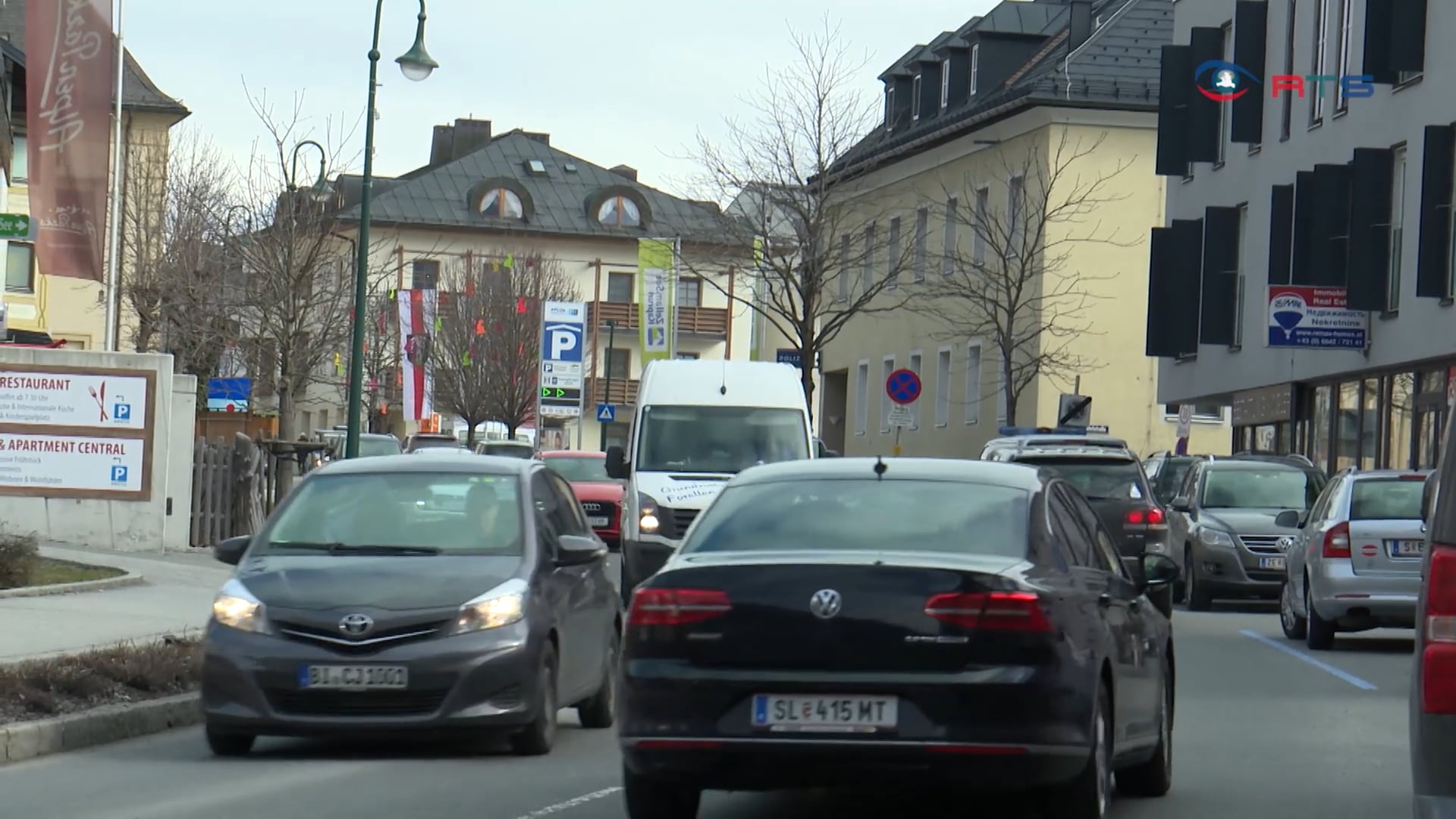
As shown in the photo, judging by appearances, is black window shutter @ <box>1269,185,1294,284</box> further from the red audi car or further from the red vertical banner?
the red vertical banner

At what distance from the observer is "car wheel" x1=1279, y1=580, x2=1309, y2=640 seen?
69.9ft

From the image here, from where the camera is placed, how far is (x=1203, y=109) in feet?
155

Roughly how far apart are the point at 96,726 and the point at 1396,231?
29981 mm

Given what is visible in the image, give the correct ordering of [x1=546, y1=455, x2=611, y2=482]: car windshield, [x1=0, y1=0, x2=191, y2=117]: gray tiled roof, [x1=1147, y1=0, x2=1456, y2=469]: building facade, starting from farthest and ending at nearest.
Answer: [x1=0, y1=0, x2=191, y2=117]: gray tiled roof → [x1=546, y1=455, x2=611, y2=482]: car windshield → [x1=1147, y1=0, x2=1456, y2=469]: building facade

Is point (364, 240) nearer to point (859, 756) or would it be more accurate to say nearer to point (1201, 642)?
point (1201, 642)

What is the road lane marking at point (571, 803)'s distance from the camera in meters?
9.39

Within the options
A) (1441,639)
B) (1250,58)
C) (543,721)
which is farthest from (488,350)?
(1441,639)

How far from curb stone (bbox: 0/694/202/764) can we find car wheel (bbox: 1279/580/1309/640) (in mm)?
11438

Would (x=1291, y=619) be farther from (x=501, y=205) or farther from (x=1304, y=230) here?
(x=501, y=205)

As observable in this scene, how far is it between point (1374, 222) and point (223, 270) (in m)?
23.0

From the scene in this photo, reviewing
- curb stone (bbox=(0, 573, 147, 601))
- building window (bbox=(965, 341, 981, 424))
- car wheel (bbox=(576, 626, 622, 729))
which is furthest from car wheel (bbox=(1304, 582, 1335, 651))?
building window (bbox=(965, 341, 981, 424))

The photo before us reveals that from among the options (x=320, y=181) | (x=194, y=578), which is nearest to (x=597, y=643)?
(x=194, y=578)

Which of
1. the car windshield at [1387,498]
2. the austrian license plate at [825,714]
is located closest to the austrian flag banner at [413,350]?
the car windshield at [1387,498]

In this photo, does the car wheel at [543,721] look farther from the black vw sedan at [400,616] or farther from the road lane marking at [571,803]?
the road lane marking at [571,803]
